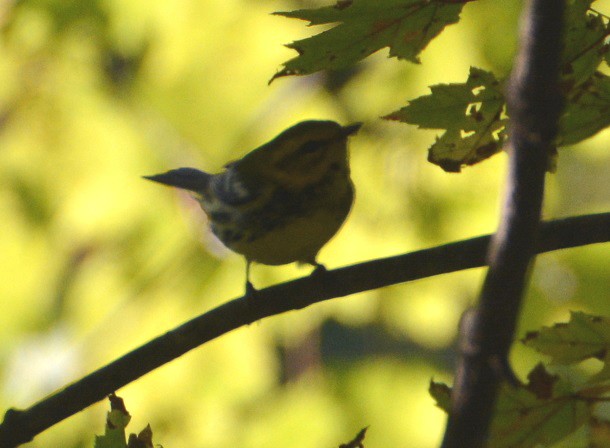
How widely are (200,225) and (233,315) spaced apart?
1248 millimetres

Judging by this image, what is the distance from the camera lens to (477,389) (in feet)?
1.24

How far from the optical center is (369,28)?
71 centimetres

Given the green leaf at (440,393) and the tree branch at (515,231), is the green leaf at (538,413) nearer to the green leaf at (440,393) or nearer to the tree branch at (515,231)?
the green leaf at (440,393)

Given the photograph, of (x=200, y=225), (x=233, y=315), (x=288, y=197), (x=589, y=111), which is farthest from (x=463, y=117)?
(x=200, y=225)

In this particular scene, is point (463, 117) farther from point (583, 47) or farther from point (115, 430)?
point (115, 430)

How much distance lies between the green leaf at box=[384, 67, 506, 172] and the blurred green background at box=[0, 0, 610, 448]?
4.29ft

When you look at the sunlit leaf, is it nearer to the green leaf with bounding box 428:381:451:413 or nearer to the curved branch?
the green leaf with bounding box 428:381:451:413

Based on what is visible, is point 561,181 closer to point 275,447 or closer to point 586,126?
point 275,447

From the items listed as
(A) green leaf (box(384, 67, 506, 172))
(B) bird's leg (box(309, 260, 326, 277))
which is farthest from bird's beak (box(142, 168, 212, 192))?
(A) green leaf (box(384, 67, 506, 172))

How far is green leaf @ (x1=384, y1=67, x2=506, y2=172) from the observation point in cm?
75

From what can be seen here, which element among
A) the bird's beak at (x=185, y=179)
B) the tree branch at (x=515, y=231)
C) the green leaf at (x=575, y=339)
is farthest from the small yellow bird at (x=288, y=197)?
the tree branch at (x=515, y=231)

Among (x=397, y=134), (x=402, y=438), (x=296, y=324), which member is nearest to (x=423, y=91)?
(x=397, y=134)

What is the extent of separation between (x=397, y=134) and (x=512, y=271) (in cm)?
185

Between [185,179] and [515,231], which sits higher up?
[185,179]
